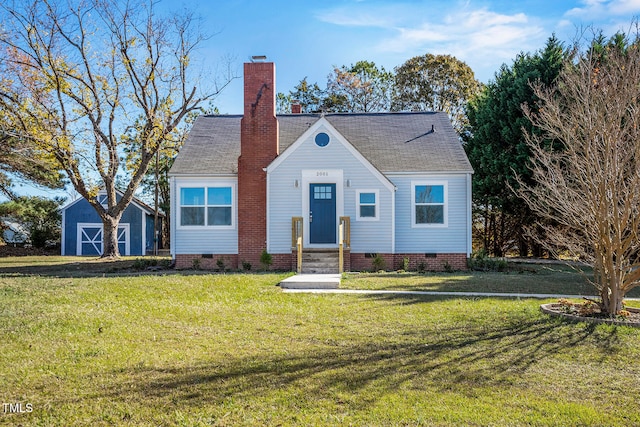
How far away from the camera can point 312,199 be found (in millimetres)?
16734

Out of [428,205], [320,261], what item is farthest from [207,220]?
[428,205]

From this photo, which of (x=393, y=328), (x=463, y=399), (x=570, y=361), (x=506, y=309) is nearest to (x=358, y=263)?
(x=506, y=309)

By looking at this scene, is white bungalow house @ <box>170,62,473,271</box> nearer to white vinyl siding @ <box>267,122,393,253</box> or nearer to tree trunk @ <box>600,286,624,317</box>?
white vinyl siding @ <box>267,122,393,253</box>

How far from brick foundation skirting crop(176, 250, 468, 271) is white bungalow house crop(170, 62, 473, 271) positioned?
0.03m

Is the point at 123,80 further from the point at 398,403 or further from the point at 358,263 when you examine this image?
the point at 398,403

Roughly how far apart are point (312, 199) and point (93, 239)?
1715 centimetres

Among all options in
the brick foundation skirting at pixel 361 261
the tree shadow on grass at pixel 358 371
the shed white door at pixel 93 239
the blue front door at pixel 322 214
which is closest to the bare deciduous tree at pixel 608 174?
the tree shadow on grass at pixel 358 371

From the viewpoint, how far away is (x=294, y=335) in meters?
7.08

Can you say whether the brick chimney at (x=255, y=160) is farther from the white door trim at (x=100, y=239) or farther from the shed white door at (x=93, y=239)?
the shed white door at (x=93, y=239)

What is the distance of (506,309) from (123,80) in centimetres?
1843

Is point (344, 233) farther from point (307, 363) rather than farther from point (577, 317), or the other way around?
point (307, 363)

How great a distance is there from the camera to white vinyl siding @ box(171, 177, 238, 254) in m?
17.4

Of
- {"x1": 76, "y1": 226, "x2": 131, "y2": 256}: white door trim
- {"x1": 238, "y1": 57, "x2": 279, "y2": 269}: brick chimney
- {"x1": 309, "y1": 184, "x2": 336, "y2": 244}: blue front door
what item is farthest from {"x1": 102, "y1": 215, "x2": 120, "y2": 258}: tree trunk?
{"x1": 309, "y1": 184, "x2": 336, "y2": 244}: blue front door
